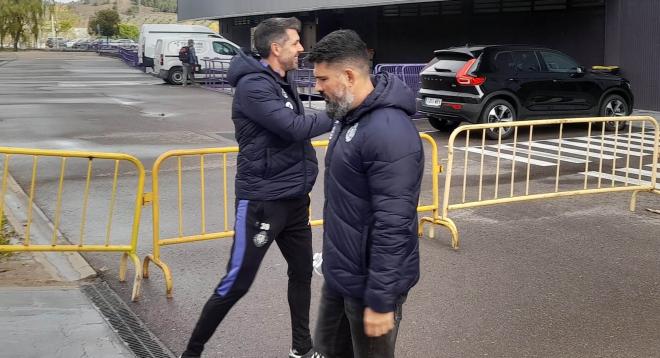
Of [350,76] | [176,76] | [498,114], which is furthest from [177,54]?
[350,76]

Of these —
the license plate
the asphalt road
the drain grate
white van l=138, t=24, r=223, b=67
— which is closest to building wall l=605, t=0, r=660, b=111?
the license plate

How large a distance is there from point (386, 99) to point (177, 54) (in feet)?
91.7

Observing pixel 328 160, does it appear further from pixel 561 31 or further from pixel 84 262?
pixel 561 31

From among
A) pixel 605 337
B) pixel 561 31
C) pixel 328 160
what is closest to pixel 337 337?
pixel 328 160

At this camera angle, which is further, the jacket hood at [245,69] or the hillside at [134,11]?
the hillside at [134,11]

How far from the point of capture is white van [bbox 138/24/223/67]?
1246 inches

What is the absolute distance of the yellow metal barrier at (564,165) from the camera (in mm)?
7629

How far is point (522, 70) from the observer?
1447cm

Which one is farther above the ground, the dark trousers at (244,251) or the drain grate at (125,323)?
the dark trousers at (244,251)

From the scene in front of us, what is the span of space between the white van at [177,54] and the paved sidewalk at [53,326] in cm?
2448

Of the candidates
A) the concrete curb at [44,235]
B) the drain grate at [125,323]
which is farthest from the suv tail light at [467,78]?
the drain grate at [125,323]

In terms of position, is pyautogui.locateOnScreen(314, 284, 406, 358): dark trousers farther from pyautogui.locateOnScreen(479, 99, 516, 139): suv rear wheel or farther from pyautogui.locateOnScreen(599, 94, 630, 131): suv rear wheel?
pyautogui.locateOnScreen(599, 94, 630, 131): suv rear wheel

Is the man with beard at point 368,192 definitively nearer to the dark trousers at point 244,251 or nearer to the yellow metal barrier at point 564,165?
the dark trousers at point 244,251

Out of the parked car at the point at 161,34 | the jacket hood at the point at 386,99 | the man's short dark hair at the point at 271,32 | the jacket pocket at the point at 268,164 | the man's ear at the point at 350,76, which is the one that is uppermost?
the parked car at the point at 161,34
